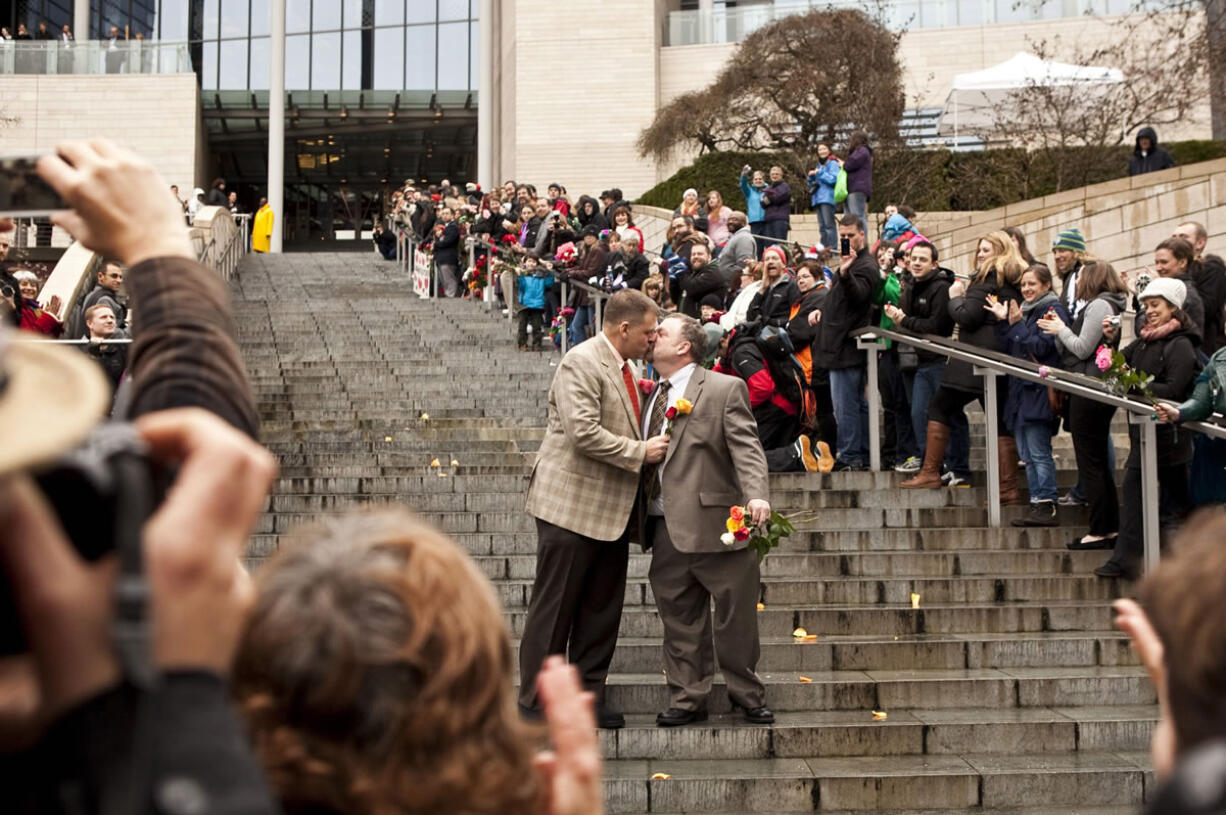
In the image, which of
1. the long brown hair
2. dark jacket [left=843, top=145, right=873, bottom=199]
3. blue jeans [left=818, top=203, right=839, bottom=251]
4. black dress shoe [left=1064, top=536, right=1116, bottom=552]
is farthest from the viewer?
blue jeans [left=818, top=203, right=839, bottom=251]

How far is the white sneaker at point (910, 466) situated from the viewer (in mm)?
9914

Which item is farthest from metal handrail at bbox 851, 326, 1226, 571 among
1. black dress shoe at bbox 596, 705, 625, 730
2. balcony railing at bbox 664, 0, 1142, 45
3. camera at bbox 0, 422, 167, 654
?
balcony railing at bbox 664, 0, 1142, 45

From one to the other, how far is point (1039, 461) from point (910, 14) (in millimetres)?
27994

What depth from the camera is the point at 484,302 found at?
65.3 feet

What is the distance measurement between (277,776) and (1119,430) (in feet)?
35.8

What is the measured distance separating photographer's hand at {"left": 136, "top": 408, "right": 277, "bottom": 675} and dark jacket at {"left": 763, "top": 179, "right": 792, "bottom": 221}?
18086mm

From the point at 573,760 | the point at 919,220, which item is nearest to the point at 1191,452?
the point at 573,760

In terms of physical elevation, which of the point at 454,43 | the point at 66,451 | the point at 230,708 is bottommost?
the point at 230,708

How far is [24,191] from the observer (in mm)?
1666

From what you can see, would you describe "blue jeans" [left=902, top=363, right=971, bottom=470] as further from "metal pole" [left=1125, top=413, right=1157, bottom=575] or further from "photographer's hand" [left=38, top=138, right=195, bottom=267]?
"photographer's hand" [left=38, top=138, right=195, bottom=267]

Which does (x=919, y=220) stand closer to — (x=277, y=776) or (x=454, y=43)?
(x=277, y=776)

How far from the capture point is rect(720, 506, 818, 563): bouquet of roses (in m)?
6.26

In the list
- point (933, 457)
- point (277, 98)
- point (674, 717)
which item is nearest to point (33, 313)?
→ point (674, 717)

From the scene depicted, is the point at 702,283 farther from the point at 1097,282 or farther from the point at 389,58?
the point at 389,58
